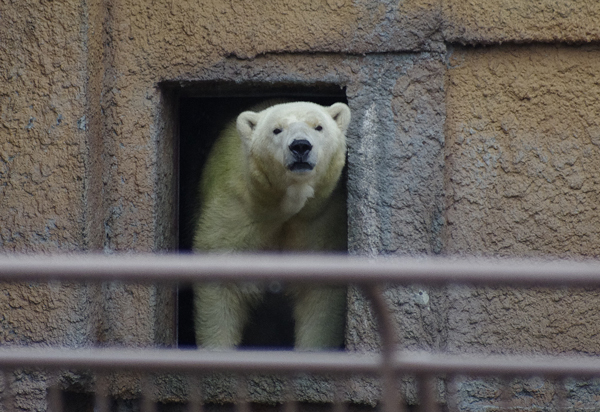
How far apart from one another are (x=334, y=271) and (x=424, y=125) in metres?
2.32

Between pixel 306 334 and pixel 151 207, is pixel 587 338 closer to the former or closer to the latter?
pixel 306 334

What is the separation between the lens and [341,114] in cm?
377

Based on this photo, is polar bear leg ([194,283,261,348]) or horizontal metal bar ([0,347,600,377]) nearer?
horizontal metal bar ([0,347,600,377])

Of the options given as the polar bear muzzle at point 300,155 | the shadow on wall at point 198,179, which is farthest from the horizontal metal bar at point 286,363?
the shadow on wall at point 198,179

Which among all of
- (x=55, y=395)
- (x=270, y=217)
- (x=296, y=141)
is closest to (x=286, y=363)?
(x=55, y=395)

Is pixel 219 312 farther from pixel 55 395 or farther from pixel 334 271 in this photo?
pixel 334 271

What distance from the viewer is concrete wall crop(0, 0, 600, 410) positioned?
3.54 m

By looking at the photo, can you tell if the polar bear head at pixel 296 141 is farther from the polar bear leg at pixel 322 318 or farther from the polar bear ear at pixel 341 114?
the polar bear leg at pixel 322 318

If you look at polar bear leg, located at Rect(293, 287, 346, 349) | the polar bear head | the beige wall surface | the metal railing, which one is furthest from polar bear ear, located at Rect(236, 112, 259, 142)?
the metal railing

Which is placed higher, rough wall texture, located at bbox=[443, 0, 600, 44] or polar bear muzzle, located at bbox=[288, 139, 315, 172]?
rough wall texture, located at bbox=[443, 0, 600, 44]

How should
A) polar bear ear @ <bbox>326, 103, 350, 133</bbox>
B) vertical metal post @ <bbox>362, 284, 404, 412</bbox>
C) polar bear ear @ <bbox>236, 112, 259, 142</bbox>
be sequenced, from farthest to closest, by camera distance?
polar bear ear @ <bbox>236, 112, 259, 142</bbox>, polar bear ear @ <bbox>326, 103, 350, 133</bbox>, vertical metal post @ <bbox>362, 284, 404, 412</bbox>

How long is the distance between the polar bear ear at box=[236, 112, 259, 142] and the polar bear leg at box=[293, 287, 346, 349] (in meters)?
0.95

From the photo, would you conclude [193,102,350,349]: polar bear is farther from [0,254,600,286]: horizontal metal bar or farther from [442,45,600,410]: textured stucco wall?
[0,254,600,286]: horizontal metal bar

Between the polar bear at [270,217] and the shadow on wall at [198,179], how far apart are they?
0.58 meters
